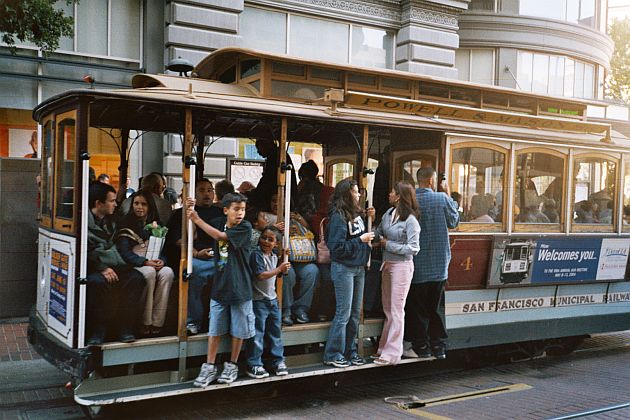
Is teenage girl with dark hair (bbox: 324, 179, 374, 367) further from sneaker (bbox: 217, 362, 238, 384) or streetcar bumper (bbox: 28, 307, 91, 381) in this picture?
streetcar bumper (bbox: 28, 307, 91, 381)

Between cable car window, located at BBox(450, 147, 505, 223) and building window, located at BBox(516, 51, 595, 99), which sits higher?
building window, located at BBox(516, 51, 595, 99)

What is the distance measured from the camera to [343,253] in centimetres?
682

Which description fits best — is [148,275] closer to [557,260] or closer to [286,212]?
[286,212]

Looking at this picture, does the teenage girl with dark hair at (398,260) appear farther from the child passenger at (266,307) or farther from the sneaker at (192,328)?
the sneaker at (192,328)

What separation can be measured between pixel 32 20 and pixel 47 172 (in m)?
3.55

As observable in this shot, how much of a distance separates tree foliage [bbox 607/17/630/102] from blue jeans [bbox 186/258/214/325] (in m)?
32.8

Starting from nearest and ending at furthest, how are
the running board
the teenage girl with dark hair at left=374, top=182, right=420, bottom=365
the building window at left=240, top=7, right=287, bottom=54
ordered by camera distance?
the running board → the teenage girl with dark hair at left=374, top=182, right=420, bottom=365 → the building window at left=240, top=7, right=287, bottom=54

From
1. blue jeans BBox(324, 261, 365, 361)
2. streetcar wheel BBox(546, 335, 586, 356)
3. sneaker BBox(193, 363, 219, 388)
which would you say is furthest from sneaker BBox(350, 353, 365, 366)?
streetcar wheel BBox(546, 335, 586, 356)

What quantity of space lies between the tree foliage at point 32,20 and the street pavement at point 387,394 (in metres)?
4.15

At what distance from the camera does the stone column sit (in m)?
16.4

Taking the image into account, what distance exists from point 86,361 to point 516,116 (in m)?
5.75

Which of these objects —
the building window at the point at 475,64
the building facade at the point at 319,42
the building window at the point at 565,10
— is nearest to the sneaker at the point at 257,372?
the building facade at the point at 319,42

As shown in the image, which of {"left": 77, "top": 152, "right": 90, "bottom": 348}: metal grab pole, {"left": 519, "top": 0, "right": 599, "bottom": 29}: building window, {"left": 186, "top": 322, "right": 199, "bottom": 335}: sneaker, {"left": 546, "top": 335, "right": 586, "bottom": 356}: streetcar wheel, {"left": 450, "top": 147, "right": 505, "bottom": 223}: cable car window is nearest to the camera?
{"left": 77, "top": 152, "right": 90, "bottom": 348}: metal grab pole

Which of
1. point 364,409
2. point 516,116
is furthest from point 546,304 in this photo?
point 364,409
